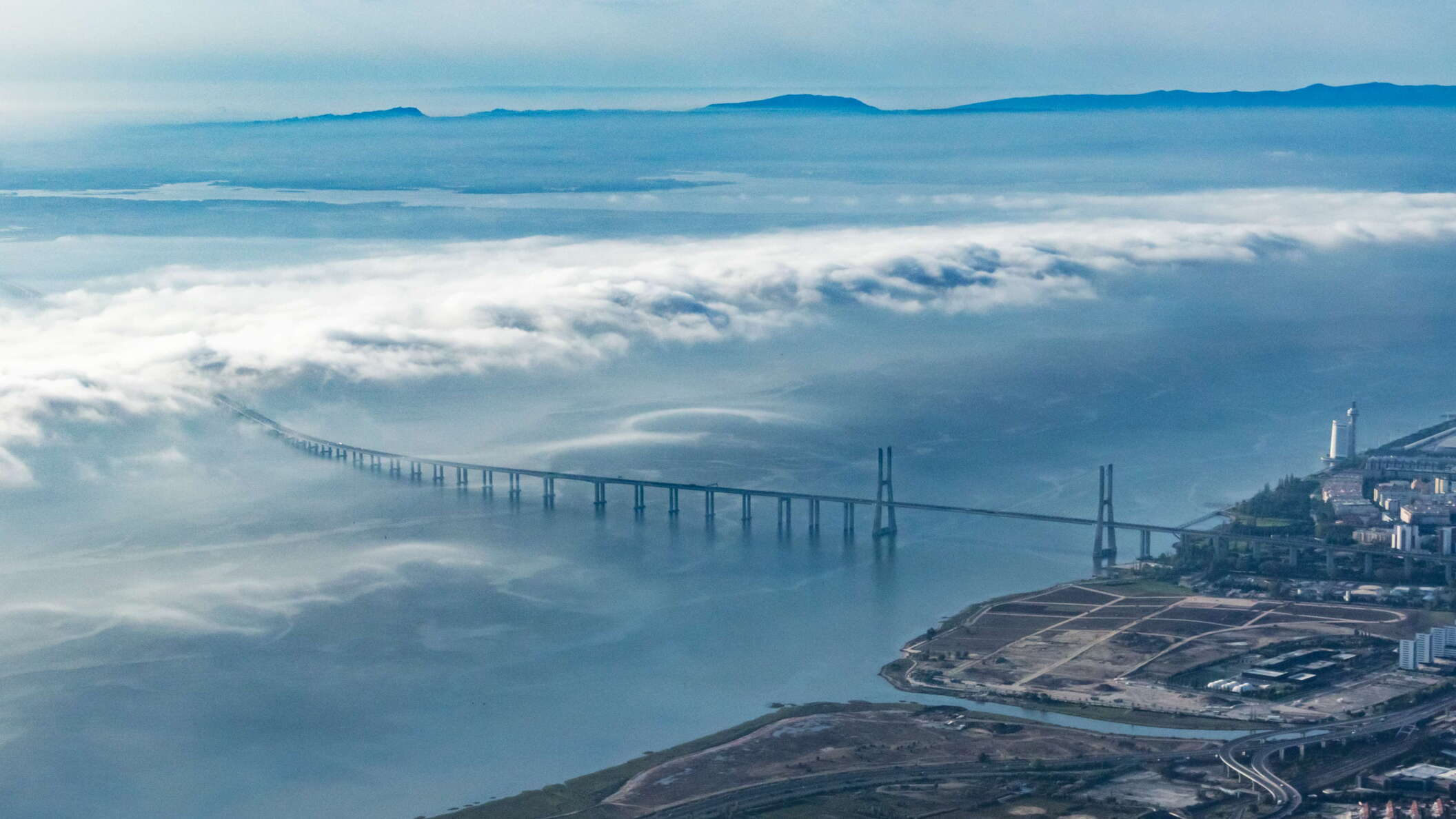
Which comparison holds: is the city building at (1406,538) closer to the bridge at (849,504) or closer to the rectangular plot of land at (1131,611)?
the bridge at (849,504)

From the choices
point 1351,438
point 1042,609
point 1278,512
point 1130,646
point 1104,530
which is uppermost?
point 1351,438

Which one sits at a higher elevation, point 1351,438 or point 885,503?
point 1351,438

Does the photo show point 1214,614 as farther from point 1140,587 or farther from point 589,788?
point 589,788

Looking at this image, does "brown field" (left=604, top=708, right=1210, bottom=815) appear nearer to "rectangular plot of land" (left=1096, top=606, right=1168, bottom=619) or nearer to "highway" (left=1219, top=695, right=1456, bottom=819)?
"highway" (left=1219, top=695, right=1456, bottom=819)

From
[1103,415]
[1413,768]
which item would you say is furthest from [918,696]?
[1103,415]

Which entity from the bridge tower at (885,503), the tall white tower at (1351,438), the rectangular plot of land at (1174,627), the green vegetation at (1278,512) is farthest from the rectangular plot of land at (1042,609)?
the tall white tower at (1351,438)

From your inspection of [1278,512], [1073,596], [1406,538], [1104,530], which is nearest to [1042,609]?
[1073,596]

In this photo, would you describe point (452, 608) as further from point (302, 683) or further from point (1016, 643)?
point (1016, 643)

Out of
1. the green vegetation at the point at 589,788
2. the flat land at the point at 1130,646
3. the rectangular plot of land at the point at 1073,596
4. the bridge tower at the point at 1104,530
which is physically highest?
the bridge tower at the point at 1104,530
